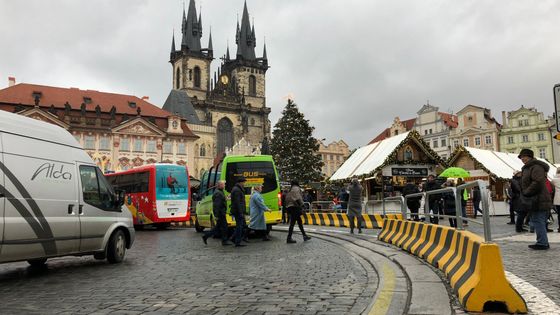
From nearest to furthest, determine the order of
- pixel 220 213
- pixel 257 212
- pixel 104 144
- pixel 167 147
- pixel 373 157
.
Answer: pixel 220 213 < pixel 257 212 < pixel 373 157 < pixel 104 144 < pixel 167 147

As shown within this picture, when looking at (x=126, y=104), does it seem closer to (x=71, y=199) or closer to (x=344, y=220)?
(x=344, y=220)

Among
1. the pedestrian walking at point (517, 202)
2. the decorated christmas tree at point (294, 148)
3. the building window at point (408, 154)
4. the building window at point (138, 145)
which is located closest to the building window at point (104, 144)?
the building window at point (138, 145)

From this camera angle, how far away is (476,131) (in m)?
67.2

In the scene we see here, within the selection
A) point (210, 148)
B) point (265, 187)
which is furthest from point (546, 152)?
point (265, 187)

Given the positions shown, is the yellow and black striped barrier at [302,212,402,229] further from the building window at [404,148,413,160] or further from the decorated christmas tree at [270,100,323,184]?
the decorated christmas tree at [270,100,323,184]

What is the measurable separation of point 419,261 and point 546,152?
6651 centimetres

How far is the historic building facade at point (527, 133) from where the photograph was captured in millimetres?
65375

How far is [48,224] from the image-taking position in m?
7.70

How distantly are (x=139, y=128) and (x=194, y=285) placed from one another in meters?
60.4

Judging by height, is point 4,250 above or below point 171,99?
below

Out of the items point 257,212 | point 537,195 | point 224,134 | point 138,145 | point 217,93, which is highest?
point 217,93

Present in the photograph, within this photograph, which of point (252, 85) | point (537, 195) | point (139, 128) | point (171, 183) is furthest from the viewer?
point (252, 85)

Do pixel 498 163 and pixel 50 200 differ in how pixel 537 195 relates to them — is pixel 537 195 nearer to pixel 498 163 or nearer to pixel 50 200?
Answer: pixel 50 200

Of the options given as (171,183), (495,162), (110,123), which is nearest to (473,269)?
(171,183)
